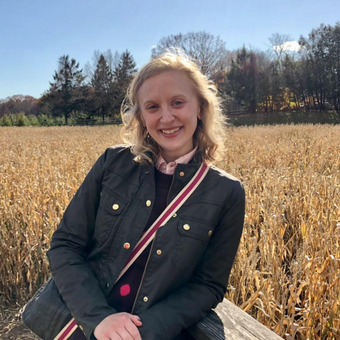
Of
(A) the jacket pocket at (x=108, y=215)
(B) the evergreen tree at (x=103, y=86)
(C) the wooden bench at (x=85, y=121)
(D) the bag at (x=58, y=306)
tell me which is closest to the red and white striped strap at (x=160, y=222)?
(D) the bag at (x=58, y=306)

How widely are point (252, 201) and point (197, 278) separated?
6.45ft

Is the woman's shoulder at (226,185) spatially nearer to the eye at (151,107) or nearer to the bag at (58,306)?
the bag at (58,306)

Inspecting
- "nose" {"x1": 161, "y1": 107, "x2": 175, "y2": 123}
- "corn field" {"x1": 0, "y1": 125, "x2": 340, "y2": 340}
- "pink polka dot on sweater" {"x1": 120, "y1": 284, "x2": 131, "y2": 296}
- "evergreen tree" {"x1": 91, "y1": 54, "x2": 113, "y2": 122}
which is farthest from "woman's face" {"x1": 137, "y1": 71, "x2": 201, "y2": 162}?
"evergreen tree" {"x1": 91, "y1": 54, "x2": 113, "y2": 122}

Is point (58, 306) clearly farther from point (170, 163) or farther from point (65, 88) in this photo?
point (65, 88)

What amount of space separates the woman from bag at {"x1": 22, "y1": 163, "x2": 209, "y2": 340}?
1.0 inches

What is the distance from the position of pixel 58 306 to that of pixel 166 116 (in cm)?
92

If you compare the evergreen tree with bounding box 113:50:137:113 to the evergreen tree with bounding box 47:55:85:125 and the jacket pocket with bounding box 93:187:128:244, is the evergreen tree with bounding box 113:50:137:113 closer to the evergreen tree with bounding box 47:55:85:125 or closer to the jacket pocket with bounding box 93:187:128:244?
the evergreen tree with bounding box 47:55:85:125

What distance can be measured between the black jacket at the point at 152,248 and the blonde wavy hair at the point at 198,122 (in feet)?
0.35

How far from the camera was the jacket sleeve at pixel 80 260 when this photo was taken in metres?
1.30

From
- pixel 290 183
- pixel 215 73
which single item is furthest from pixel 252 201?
pixel 215 73

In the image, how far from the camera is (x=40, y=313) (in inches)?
54.7

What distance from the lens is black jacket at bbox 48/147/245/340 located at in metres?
1.31

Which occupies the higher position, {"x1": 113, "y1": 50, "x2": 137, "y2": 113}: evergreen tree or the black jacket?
{"x1": 113, "y1": 50, "x2": 137, "y2": 113}: evergreen tree

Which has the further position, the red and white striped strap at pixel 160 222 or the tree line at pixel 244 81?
the tree line at pixel 244 81
